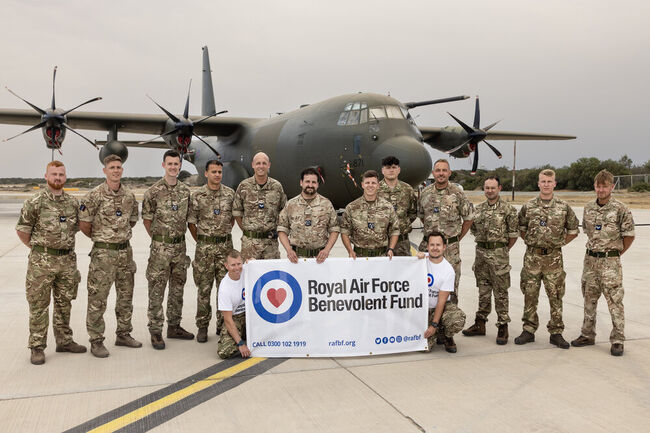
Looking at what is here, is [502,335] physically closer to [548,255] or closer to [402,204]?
[548,255]

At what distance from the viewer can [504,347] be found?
5.37 metres

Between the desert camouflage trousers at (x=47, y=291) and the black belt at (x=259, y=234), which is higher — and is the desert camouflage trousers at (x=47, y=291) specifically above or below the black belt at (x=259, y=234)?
below

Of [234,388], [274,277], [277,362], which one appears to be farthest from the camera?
[274,277]

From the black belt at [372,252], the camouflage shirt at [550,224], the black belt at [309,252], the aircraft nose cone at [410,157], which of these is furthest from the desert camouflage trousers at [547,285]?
the aircraft nose cone at [410,157]

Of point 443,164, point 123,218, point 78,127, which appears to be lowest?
point 123,218

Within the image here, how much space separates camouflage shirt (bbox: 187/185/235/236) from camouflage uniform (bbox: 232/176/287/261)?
171mm

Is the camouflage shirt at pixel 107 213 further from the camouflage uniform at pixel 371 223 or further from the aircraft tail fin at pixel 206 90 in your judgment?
the aircraft tail fin at pixel 206 90

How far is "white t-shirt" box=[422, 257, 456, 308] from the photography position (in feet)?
17.4

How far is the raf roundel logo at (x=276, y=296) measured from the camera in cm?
520

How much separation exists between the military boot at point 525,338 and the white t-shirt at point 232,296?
3145mm

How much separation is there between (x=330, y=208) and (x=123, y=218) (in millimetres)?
2338

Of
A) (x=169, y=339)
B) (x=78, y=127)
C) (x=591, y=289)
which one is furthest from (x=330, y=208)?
(x=78, y=127)

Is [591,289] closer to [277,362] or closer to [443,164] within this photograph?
[443,164]

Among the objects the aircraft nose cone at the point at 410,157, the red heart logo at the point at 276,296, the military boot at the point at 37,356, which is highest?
the aircraft nose cone at the point at 410,157
